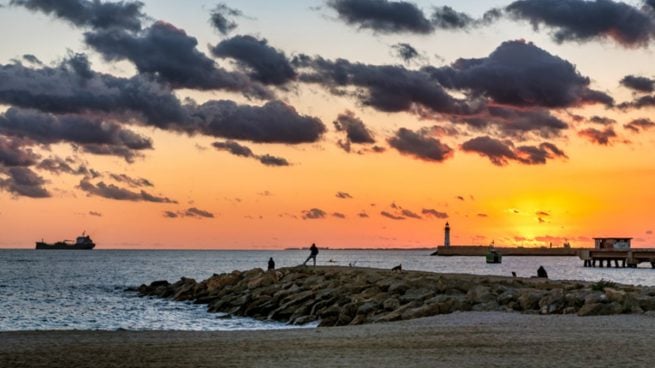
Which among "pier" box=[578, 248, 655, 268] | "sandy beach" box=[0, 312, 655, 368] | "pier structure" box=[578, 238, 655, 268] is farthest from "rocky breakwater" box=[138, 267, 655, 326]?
"pier structure" box=[578, 238, 655, 268]

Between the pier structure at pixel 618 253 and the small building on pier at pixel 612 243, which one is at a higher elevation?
the small building on pier at pixel 612 243

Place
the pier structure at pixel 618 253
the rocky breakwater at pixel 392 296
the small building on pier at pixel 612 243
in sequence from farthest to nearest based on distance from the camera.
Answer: the small building on pier at pixel 612 243, the pier structure at pixel 618 253, the rocky breakwater at pixel 392 296

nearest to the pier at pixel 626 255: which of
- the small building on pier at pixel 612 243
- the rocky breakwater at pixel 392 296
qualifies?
the small building on pier at pixel 612 243

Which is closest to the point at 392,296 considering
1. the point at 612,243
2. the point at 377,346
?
the point at 377,346

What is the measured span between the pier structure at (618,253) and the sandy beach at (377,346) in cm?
10619

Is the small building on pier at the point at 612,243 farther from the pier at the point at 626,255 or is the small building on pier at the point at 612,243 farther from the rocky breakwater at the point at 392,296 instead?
the rocky breakwater at the point at 392,296

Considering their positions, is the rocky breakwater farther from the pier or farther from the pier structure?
the pier structure

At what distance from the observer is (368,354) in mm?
18938

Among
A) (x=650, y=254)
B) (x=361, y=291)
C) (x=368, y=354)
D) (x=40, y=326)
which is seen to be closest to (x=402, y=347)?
(x=368, y=354)

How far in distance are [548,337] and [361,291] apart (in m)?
19.0

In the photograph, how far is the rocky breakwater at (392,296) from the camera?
1195 inches

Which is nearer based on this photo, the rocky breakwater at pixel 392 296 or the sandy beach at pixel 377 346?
the sandy beach at pixel 377 346

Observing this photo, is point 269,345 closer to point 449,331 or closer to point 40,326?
point 449,331

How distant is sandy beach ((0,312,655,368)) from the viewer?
58.1 feet
